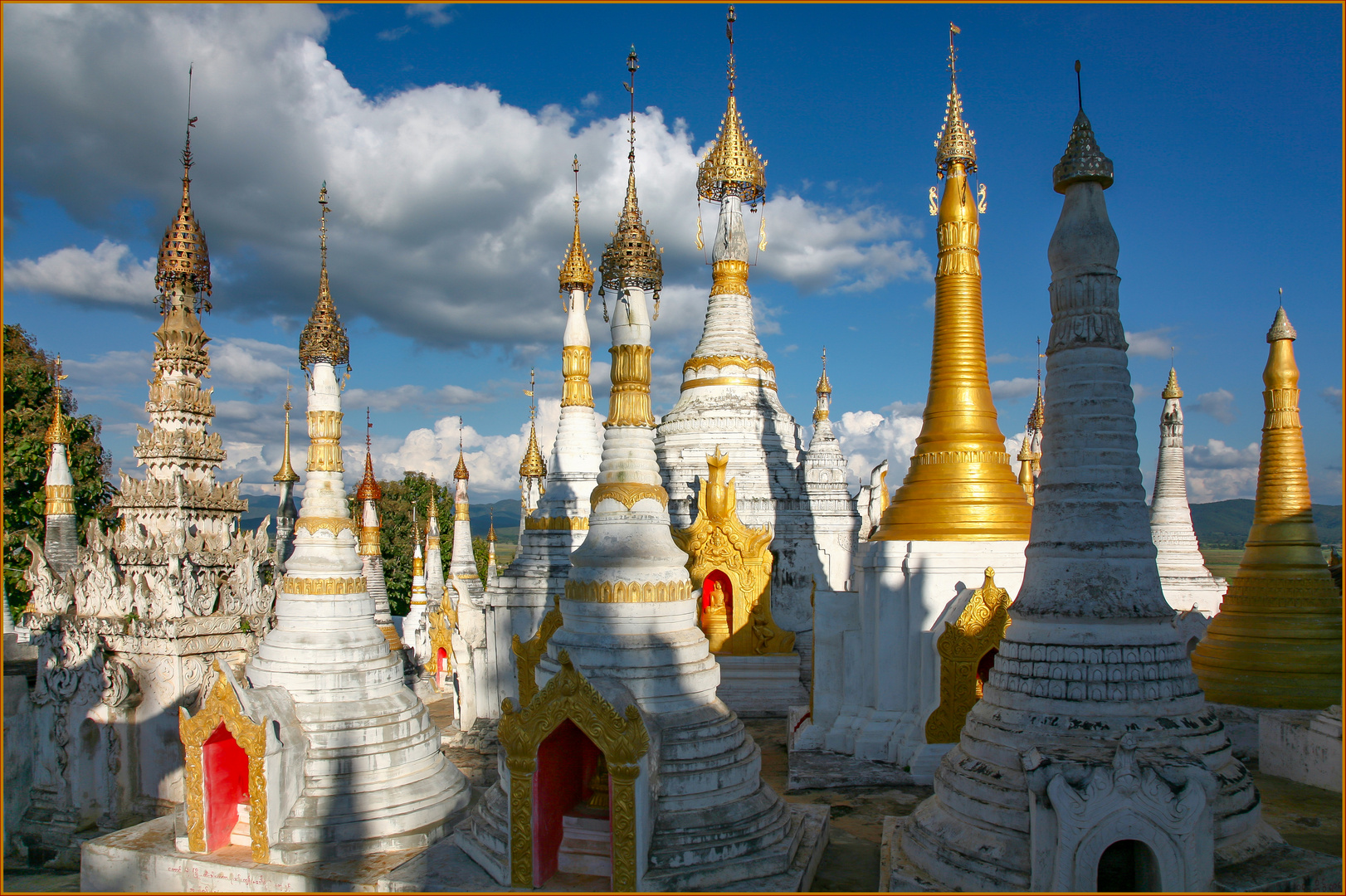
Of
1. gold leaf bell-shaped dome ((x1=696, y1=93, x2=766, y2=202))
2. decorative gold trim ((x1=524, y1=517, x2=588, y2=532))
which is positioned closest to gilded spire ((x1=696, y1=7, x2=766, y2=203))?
gold leaf bell-shaped dome ((x1=696, y1=93, x2=766, y2=202))

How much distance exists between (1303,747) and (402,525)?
5511cm

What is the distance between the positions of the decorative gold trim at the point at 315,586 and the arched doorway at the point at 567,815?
5226 millimetres

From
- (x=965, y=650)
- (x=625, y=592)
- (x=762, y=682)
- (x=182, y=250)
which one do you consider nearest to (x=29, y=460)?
(x=182, y=250)

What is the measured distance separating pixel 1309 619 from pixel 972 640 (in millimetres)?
7315

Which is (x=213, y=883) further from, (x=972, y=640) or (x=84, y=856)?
(x=972, y=640)

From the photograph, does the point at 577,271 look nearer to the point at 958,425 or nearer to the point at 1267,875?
the point at 958,425

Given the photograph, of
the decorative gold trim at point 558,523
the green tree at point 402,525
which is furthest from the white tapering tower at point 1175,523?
the green tree at point 402,525

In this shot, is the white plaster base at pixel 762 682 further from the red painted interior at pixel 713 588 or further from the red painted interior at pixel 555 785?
the red painted interior at pixel 555 785

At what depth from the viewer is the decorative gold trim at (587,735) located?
920 cm

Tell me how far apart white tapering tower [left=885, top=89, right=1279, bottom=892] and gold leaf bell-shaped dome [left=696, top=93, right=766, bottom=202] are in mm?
17405

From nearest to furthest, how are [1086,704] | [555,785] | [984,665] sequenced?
1. [1086,704]
2. [555,785]
3. [984,665]

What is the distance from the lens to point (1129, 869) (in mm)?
8648

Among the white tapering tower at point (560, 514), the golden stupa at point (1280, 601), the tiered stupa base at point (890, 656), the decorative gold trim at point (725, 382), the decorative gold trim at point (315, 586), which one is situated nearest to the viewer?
the decorative gold trim at point (315, 586)

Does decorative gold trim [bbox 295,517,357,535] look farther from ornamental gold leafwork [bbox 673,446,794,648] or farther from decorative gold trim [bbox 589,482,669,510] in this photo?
ornamental gold leafwork [bbox 673,446,794,648]
